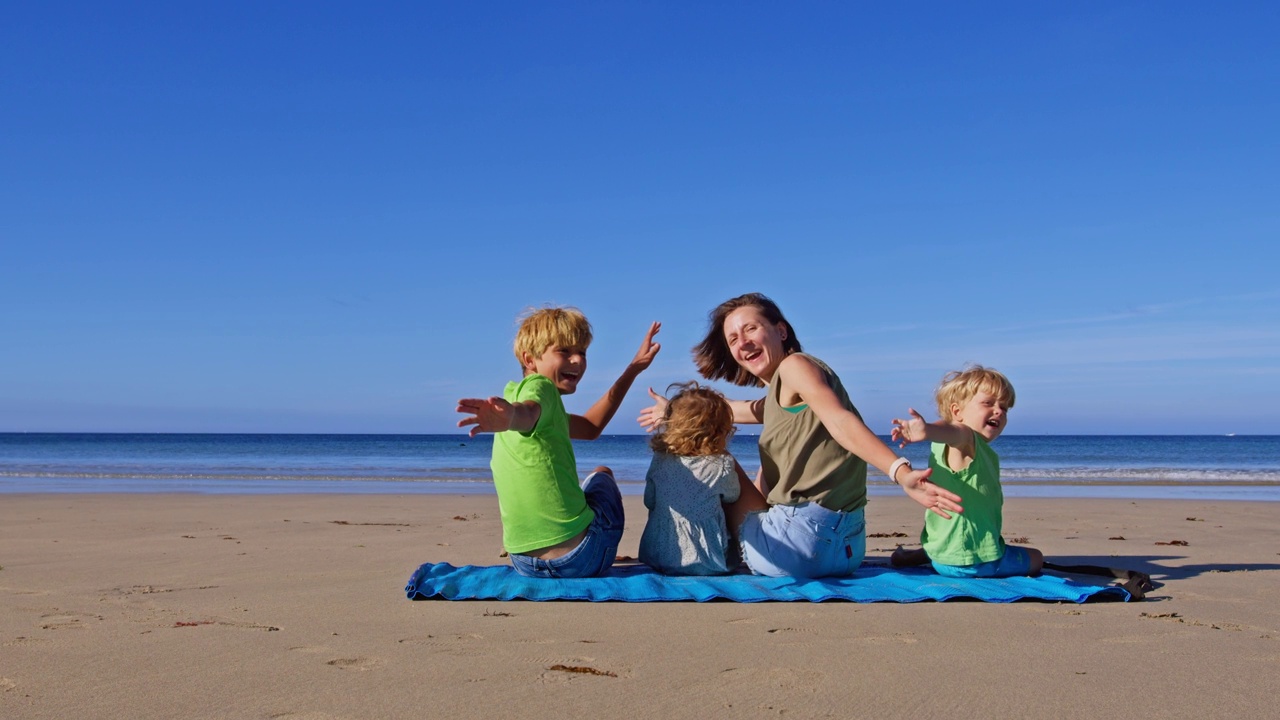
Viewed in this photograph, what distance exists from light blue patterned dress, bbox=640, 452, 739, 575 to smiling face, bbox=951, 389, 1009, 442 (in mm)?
1223

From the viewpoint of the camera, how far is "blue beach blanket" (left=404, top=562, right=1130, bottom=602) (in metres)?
4.20

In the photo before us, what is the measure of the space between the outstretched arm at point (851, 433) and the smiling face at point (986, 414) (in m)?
0.92

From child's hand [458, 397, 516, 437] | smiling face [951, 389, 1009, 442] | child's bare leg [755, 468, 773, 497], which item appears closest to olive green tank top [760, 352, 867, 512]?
child's bare leg [755, 468, 773, 497]

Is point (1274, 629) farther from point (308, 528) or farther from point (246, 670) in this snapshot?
point (308, 528)

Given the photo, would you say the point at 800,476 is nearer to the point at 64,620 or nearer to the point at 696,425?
the point at 696,425

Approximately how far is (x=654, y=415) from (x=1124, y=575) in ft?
8.38

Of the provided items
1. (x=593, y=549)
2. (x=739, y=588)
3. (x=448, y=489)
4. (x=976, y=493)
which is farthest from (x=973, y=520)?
(x=448, y=489)

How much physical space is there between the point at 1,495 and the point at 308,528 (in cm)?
688

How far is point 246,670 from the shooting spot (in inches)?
116

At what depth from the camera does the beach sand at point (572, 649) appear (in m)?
2.60

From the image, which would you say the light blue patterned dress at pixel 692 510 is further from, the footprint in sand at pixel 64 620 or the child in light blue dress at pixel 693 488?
the footprint in sand at pixel 64 620

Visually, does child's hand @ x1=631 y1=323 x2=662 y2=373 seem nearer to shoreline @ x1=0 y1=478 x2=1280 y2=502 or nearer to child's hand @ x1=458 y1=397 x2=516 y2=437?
child's hand @ x1=458 y1=397 x2=516 y2=437

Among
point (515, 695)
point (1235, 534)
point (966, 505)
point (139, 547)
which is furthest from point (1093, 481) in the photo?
point (515, 695)

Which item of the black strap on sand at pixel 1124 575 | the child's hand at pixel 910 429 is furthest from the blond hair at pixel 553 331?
the black strap on sand at pixel 1124 575
